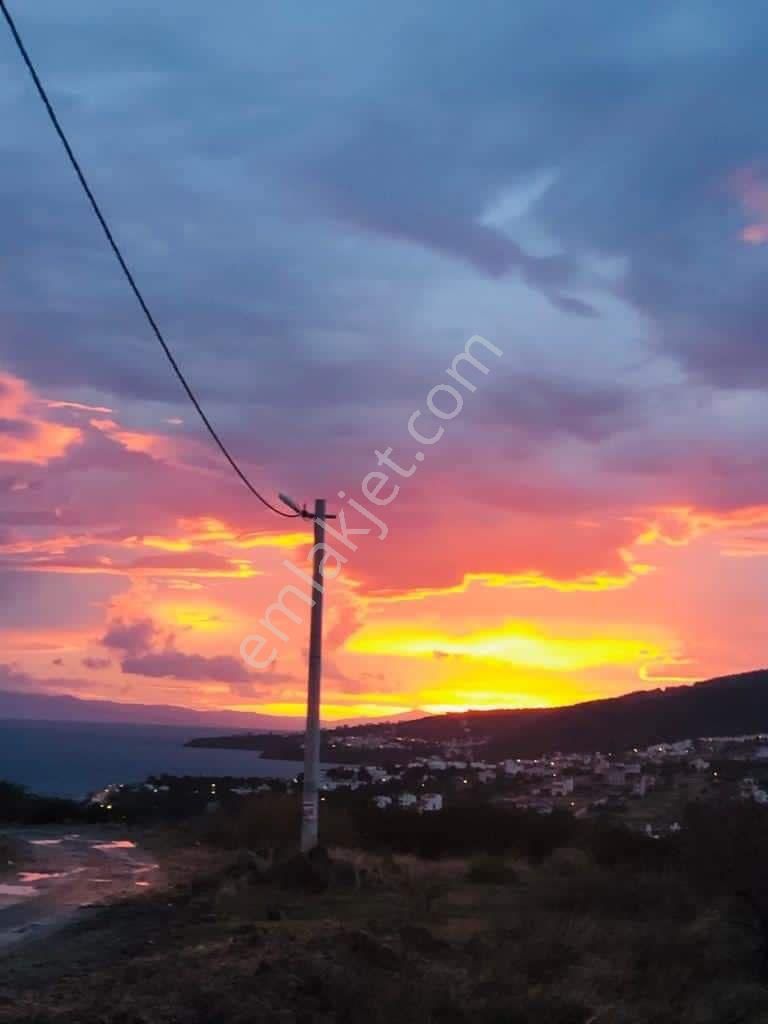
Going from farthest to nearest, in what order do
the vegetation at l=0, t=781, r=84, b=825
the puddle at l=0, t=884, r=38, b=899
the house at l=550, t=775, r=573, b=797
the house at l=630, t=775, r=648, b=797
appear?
the vegetation at l=0, t=781, r=84, b=825
the house at l=550, t=775, r=573, b=797
the house at l=630, t=775, r=648, b=797
the puddle at l=0, t=884, r=38, b=899

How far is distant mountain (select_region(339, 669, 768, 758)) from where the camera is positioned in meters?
60.2

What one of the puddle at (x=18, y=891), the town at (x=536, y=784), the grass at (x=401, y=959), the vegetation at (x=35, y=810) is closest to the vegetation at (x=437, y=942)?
the grass at (x=401, y=959)

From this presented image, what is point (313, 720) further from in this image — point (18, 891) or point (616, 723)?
point (616, 723)

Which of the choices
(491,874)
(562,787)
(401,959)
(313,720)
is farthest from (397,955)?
(562,787)

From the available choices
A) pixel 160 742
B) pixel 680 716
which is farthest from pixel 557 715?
pixel 160 742

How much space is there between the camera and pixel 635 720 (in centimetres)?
6644

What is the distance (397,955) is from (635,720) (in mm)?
54241

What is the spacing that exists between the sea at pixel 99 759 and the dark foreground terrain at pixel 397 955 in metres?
45.7

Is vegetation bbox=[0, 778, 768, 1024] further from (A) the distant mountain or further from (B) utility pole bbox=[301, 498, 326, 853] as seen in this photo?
(A) the distant mountain

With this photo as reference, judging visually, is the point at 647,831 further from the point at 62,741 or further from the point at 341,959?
the point at 62,741

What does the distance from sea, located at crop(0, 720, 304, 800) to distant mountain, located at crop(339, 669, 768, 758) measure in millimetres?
12532

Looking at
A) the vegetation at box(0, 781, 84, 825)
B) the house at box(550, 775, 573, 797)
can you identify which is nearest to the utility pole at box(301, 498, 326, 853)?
the house at box(550, 775, 573, 797)

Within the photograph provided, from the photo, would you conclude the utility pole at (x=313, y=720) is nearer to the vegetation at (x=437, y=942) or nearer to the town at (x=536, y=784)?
the vegetation at (x=437, y=942)

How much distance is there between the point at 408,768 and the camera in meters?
61.2
